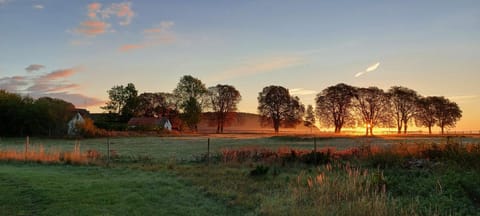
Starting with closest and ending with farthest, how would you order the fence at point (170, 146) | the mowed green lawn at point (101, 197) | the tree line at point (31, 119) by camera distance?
the mowed green lawn at point (101, 197), the fence at point (170, 146), the tree line at point (31, 119)

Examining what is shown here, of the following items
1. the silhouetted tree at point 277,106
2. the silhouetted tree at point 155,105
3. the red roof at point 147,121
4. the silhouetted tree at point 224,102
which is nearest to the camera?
the red roof at point 147,121

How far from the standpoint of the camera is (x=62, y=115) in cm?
6034

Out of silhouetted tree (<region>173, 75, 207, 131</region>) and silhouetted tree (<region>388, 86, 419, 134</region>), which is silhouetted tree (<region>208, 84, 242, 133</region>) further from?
silhouetted tree (<region>388, 86, 419, 134</region>)

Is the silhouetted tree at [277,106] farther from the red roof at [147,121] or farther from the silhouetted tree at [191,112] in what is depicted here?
the red roof at [147,121]

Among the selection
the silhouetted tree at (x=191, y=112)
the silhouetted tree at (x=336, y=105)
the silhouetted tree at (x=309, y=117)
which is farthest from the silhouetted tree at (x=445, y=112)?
the silhouetted tree at (x=191, y=112)

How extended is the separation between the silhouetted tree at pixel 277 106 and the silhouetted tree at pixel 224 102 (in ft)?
21.9

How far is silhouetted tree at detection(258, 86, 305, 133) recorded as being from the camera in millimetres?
89562

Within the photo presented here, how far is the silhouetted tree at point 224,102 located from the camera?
9362 centimetres

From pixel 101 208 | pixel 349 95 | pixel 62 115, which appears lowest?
pixel 101 208

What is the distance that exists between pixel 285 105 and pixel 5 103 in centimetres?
5582

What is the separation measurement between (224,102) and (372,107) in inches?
1333

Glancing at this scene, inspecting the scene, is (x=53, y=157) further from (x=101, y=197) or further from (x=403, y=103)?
(x=403, y=103)

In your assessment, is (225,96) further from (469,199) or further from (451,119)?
(469,199)

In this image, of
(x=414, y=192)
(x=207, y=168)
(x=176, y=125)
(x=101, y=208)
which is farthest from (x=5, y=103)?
(x=414, y=192)
